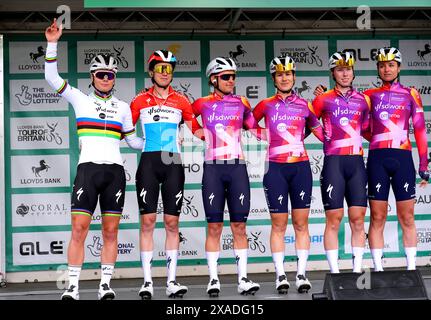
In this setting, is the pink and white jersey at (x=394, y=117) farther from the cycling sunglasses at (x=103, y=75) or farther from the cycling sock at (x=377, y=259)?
the cycling sunglasses at (x=103, y=75)

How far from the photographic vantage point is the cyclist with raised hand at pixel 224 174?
16.6 ft

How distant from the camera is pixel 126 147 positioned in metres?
7.14

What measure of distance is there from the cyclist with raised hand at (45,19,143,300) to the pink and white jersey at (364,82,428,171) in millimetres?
2166

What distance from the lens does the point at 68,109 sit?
7055 mm

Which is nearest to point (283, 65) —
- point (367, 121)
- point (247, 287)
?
point (367, 121)

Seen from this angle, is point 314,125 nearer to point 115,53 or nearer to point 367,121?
point 367,121

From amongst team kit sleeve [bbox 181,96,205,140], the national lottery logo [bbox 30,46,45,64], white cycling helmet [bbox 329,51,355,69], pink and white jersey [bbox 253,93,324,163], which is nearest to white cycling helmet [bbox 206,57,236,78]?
team kit sleeve [bbox 181,96,205,140]

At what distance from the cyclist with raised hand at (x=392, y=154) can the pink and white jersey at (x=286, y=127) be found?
1.71 ft

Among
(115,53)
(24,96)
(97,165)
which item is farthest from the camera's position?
(115,53)

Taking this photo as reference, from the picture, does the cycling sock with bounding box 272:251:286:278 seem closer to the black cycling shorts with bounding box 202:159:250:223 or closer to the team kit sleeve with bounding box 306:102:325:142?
the black cycling shorts with bounding box 202:159:250:223

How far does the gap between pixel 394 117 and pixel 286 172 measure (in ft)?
3.46

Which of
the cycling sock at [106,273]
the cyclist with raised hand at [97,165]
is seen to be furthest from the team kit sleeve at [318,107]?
the cycling sock at [106,273]

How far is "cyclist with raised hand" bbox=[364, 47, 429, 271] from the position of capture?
207 inches
